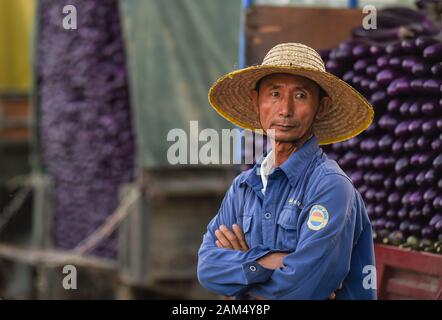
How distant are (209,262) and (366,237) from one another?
527 millimetres

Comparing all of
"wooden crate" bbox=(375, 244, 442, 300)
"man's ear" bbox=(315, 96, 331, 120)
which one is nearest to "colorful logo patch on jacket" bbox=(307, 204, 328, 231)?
"man's ear" bbox=(315, 96, 331, 120)

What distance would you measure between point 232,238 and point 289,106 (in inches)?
19.1

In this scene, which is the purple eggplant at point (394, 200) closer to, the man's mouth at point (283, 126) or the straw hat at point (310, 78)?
the straw hat at point (310, 78)

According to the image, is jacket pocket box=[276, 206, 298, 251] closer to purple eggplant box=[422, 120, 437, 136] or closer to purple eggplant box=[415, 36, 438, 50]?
purple eggplant box=[422, 120, 437, 136]

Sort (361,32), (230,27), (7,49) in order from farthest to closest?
(7,49), (230,27), (361,32)

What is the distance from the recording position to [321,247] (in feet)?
7.88

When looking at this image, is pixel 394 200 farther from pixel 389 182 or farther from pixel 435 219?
pixel 435 219

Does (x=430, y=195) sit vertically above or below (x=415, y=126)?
below

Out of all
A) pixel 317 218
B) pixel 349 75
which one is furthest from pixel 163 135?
pixel 317 218

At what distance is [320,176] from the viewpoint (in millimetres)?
2510

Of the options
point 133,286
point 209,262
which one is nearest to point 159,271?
point 133,286

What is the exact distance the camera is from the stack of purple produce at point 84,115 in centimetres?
770

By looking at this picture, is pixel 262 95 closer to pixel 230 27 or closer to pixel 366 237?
pixel 366 237

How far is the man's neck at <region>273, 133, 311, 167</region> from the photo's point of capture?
2625 mm
